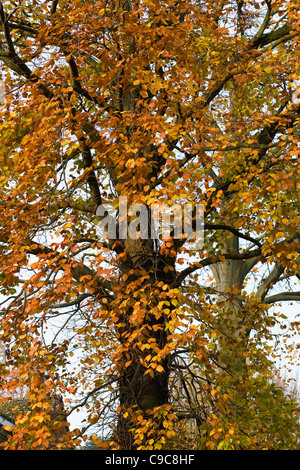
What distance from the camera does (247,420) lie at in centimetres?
805

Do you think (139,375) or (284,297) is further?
(284,297)

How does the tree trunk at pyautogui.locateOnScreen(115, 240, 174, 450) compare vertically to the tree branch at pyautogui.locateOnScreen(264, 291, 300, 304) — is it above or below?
below

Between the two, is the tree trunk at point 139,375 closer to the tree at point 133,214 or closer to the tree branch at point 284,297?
the tree at point 133,214

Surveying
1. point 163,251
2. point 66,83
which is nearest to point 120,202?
point 163,251

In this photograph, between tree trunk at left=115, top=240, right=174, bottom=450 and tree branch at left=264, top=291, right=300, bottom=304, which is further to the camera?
tree branch at left=264, top=291, right=300, bottom=304

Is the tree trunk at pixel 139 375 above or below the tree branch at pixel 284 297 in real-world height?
below

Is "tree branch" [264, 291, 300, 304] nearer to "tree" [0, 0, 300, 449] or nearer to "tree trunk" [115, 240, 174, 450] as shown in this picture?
"tree" [0, 0, 300, 449]

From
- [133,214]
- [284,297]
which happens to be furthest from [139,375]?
[284,297]

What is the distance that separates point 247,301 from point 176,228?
225 centimetres

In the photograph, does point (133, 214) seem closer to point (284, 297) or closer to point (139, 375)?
point (139, 375)

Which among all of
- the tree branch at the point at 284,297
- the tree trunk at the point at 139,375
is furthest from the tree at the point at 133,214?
the tree branch at the point at 284,297

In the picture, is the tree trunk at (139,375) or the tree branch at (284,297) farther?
the tree branch at (284,297)

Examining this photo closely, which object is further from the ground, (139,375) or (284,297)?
(284,297)

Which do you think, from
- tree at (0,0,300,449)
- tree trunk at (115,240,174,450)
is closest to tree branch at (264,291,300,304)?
tree at (0,0,300,449)
